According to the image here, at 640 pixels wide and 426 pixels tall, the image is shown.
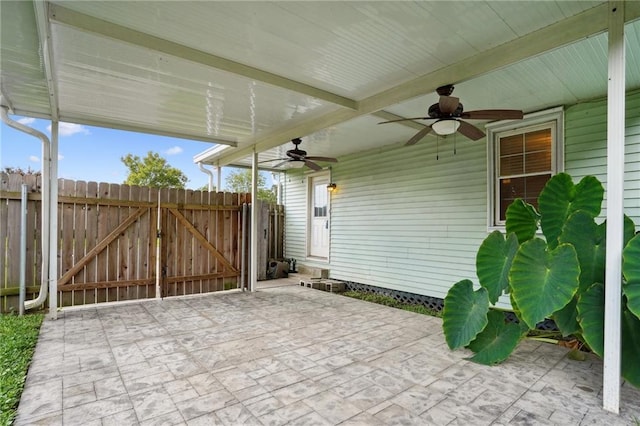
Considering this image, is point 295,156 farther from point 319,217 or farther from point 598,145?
point 598,145

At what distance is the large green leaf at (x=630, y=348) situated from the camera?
240 cm

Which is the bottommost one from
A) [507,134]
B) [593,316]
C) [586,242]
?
[593,316]

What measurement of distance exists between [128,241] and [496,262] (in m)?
5.34

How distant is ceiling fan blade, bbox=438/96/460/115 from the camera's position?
11.0ft

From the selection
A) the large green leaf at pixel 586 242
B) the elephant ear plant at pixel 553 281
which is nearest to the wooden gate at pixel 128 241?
the elephant ear plant at pixel 553 281

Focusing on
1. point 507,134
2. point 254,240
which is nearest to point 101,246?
point 254,240

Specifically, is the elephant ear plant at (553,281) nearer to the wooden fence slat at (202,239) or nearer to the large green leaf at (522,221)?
the large green leaf at (522,221)

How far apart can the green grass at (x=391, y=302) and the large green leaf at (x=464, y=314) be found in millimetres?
1846

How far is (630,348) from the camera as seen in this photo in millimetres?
2469

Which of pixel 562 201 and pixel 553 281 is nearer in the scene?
pixel 553 281

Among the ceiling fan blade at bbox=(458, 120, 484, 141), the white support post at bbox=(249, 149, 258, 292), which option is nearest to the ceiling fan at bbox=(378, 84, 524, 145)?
the ceiling fan blade at bbox=(458, 120, 484, 141)

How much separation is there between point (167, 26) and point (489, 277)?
3758 millimetres

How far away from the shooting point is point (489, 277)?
130 inches

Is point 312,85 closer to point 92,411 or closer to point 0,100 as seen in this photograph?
point 92,411
